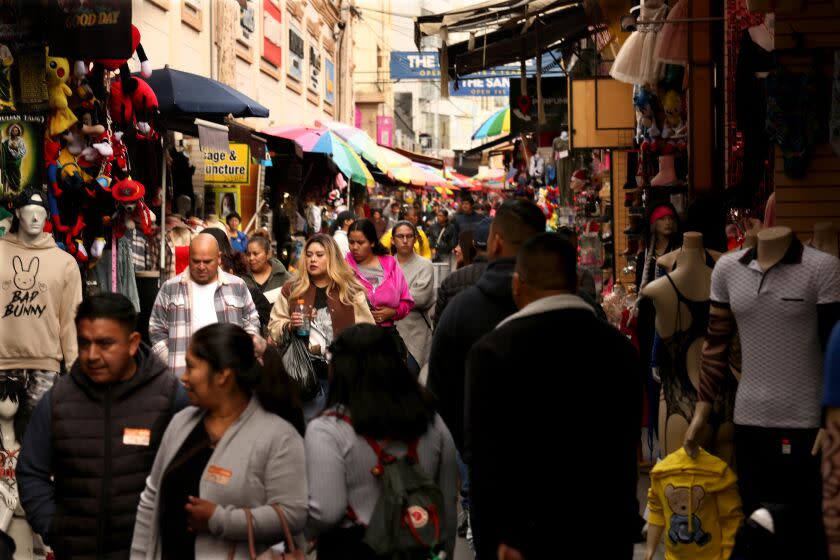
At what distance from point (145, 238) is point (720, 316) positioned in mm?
7328

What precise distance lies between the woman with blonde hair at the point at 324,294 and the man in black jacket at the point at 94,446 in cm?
411

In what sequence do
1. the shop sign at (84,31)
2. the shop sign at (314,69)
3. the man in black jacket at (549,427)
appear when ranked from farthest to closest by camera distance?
the shop sign at (314,69) → the shop sign at (84,31) → the man in black jacket at (549,427)

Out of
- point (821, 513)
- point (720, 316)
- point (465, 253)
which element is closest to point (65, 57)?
point (465, 253)

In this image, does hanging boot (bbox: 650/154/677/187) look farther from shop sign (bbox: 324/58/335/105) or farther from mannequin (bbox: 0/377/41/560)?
shop sign (bbox: 324/58/335/105)

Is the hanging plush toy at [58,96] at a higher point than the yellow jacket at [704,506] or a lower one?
higher

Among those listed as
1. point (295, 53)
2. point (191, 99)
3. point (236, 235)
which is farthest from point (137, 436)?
point (295, 53)

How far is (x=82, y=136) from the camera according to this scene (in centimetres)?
1083

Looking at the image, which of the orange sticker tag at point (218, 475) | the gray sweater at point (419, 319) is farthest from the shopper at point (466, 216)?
the orange sticker tag at point (218, 475)

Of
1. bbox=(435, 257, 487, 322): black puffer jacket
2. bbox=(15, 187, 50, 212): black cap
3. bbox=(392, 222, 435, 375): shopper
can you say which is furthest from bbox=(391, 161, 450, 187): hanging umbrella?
bbox=(435, 257, 487, 322): black puffer jacket

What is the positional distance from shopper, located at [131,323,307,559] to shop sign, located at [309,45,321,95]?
3139 centimetres

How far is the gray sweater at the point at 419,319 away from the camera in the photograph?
11734 mm

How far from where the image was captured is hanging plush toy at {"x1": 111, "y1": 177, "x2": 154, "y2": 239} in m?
11.1

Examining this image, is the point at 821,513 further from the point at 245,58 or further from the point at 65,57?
the point at 245,58

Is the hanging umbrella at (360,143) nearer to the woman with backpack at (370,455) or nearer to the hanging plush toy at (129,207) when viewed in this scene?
the hanging plush toy at (129,207)
